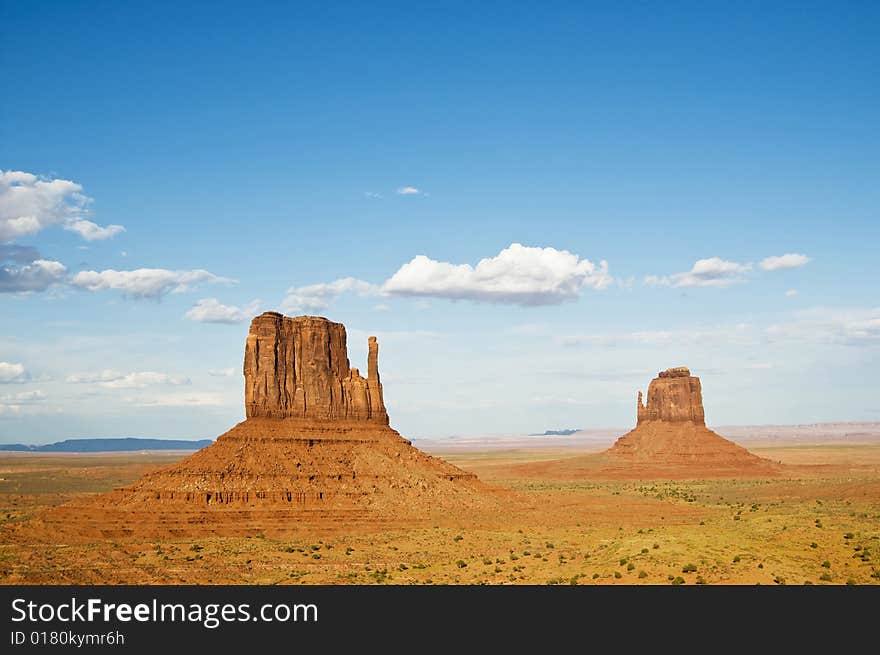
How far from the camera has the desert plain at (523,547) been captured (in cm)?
4519

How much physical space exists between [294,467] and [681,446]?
11477 cm

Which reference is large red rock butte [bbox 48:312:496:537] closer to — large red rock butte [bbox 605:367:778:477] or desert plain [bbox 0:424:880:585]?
desert plain [bbox 0:424:880:585]

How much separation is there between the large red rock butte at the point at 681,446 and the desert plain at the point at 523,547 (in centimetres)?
5067

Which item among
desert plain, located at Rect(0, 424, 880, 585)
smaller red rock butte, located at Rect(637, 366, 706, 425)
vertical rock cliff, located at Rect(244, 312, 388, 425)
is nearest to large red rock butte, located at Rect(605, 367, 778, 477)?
smaller red rock butte, located at Rect(637, 366, 706, 425)

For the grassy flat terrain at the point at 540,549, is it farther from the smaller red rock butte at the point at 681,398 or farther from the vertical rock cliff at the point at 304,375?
the smaller red rock butte at the point at 681,398

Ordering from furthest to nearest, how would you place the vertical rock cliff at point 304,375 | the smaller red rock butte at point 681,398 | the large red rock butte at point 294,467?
1. the smaller red rock butte at point 681,398
2. the vertical rock cliff at point 304,375
3. the large red rock butte at point 294,467

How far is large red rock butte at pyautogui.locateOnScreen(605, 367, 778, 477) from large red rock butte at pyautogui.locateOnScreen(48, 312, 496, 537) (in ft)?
280

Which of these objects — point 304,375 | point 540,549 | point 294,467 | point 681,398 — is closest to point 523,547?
point 540,549

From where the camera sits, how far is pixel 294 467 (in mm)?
89750

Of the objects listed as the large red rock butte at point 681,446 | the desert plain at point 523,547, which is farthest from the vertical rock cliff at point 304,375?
the large red rock butte at point 681,446

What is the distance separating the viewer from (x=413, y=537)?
252ft
